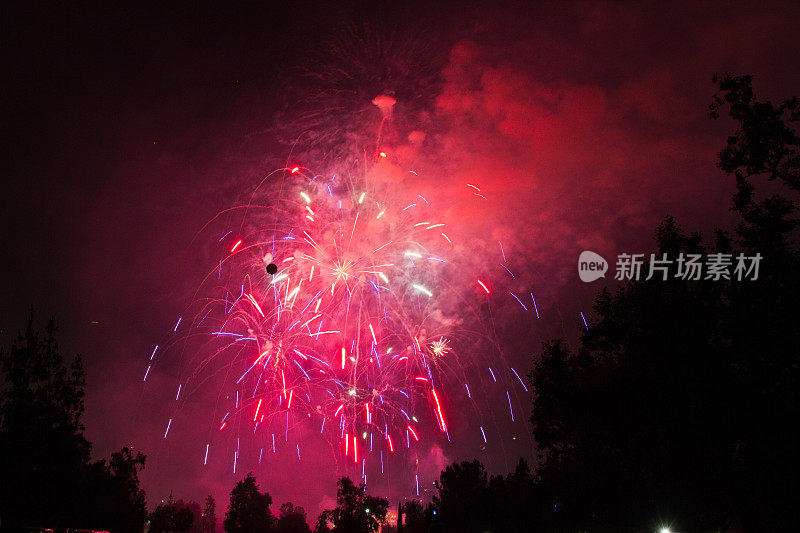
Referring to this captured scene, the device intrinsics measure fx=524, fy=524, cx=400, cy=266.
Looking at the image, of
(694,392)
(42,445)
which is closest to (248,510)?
(42,445)

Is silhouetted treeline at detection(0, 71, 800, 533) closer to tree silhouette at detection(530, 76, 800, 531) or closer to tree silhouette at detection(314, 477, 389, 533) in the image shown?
tree silhouette at detection(530, 76, 800, 531)

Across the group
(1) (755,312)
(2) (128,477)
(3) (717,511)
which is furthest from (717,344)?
(2) (128,477)

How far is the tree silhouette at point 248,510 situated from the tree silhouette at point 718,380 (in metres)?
104

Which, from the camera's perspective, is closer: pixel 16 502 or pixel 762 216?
pixel 762 216

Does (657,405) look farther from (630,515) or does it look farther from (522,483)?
(522,483)

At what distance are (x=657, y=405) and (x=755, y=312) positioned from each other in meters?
4.59

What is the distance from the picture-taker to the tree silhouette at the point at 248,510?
109 meters

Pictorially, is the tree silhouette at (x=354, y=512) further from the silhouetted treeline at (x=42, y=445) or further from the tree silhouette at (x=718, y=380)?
the tree silhouette at (x=718, y=380)

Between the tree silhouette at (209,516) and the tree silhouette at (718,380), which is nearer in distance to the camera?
the tree silhouette at (718,380)

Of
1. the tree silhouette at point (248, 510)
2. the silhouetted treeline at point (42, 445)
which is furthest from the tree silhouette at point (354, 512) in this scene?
the silhouetted treeline at point (42, 445)

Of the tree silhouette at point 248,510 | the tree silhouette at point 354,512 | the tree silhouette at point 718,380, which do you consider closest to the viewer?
the tree silhouette at point 718,380

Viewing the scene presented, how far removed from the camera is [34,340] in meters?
29.9

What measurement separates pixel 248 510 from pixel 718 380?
115m

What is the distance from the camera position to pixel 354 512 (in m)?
92.1
